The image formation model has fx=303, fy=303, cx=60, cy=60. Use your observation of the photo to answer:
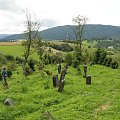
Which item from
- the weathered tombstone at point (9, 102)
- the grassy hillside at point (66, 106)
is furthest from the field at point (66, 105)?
the weathered tombstone at point (9, 102)

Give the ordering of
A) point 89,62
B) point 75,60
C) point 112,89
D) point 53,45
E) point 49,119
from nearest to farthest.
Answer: point 49,119
point 112,89
point 75,60
point 89,62
point 53,45

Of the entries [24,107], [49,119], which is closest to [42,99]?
[24,107]

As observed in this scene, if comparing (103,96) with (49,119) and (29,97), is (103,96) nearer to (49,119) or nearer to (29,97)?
(29,97)

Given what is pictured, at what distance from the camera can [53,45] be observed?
479 ft

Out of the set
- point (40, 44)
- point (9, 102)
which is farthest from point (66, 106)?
point (40, 44)

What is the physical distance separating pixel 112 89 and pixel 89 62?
4634 cm

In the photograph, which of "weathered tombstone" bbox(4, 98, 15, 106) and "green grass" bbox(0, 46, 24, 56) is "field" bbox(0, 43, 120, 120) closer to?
"weathered tombstone" bbox(4, 98, 15, 106)

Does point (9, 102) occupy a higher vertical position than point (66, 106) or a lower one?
higher

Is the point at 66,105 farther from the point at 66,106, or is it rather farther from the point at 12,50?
the point at 12,50

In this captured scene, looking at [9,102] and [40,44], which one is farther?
[40,44]

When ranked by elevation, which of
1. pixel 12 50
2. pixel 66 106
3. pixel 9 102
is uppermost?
pixel 9 102

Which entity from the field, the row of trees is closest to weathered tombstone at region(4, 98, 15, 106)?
the field

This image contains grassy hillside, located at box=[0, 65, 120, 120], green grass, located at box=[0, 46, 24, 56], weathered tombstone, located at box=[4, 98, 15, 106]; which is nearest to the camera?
grassy hillside, located at box=[0, 65, 120, 120]

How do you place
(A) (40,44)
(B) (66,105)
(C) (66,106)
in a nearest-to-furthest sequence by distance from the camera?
1. (C) (66,106)
2. (B) (66,105)
3. (A) (40,44)
